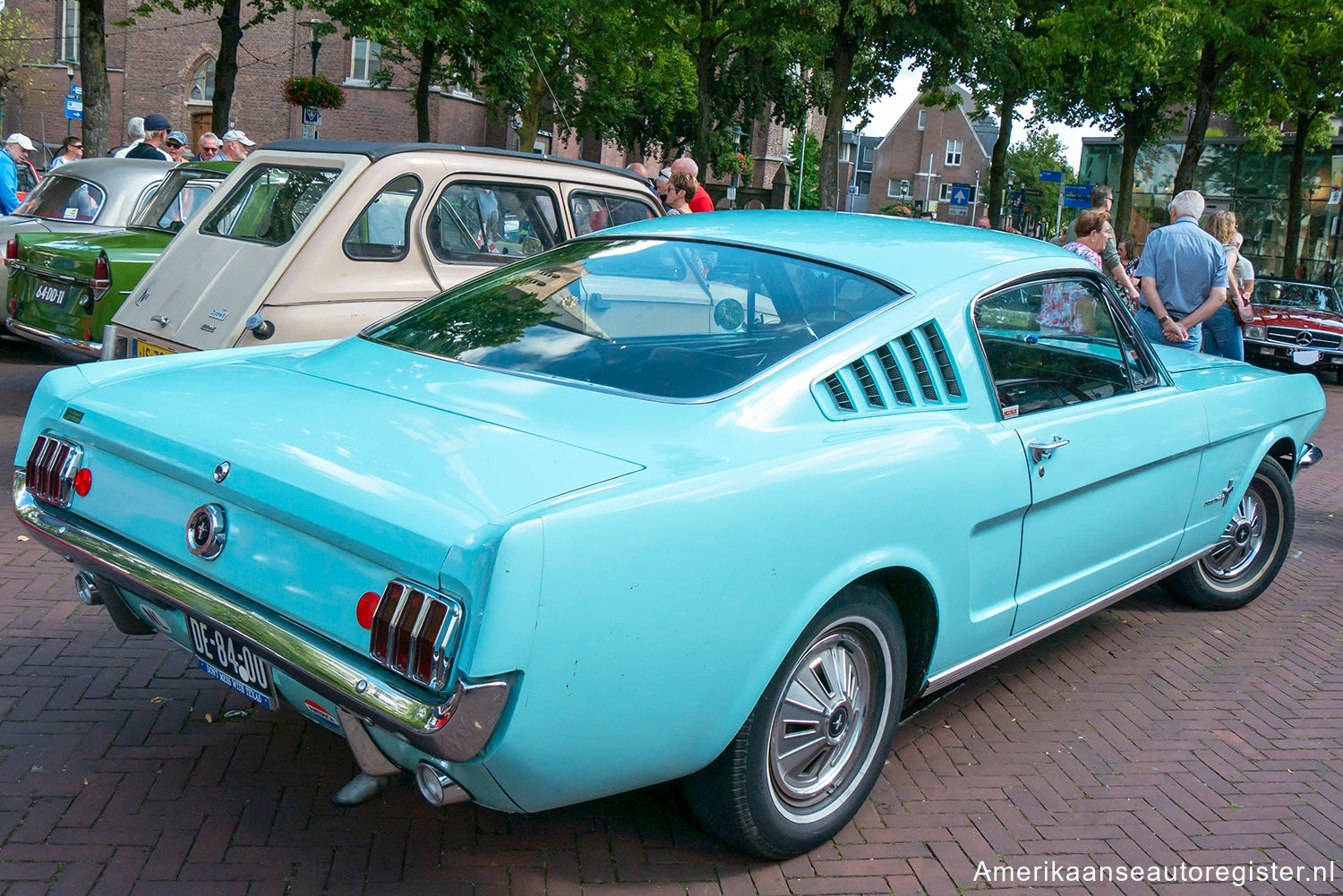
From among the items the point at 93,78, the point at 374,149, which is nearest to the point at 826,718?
the point at 374,149

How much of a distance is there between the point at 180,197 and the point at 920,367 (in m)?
7.42

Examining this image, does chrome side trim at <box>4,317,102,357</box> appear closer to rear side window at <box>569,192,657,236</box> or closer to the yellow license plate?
the yellow license plate

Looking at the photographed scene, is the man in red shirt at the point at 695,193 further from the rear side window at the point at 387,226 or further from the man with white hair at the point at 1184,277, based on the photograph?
the rear side window at the point at 387,226

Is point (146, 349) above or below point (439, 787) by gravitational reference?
above

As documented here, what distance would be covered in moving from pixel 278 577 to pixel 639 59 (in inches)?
1535

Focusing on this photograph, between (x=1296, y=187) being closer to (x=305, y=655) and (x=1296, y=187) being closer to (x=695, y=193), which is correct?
(x=695, y=193)

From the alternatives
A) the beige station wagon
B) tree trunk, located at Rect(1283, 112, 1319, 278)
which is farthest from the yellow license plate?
tree trunk, located at Rect(1283, 112, 1319, 278)

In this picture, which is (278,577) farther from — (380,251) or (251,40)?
(251,40)

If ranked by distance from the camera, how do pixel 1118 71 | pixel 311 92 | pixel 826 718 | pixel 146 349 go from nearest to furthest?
pixel 826 718 → pixel 146 349 → pixel 1118 71 → pixel 311 92

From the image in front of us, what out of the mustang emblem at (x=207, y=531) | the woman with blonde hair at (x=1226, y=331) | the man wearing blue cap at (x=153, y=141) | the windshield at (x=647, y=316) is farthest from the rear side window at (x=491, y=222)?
the man wearing blue cap at (x=153, y=141)

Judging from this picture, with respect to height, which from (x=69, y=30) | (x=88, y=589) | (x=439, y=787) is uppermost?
(x=69, y=30)

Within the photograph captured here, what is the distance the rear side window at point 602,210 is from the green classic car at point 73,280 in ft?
9.01

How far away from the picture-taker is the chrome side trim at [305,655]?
2160 mm

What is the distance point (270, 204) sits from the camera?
6508 mm
